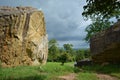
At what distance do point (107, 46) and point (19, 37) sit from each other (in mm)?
9612

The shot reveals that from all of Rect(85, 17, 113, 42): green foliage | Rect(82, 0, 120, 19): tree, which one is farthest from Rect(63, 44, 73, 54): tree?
Rect(82, 0, 120, 19): tree

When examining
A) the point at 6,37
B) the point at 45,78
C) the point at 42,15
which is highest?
the point at 42,15

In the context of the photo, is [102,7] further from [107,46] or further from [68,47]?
[68,47]

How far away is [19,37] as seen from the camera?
22.2 m

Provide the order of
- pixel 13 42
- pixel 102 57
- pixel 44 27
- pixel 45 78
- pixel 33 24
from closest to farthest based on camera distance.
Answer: pixel 45 78 < pixel 13 42 < pixel 33 24 < pixel 44 27 < pixel 102 57

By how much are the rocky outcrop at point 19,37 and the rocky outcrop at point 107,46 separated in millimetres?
7292

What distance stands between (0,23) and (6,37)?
1212 mm

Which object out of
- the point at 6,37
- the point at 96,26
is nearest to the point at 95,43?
the point at 6,37

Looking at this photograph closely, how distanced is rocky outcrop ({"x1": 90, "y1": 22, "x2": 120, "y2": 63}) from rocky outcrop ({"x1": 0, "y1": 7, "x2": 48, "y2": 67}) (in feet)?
23.9

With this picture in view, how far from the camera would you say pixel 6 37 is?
22.0m

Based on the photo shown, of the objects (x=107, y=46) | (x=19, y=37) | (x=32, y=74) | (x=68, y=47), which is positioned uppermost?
(x=68, y=47)

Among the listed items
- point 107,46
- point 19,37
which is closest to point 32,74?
point 19,37

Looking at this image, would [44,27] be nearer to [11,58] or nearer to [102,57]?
[11,58]

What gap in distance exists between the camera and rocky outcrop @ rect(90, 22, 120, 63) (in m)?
26.6
